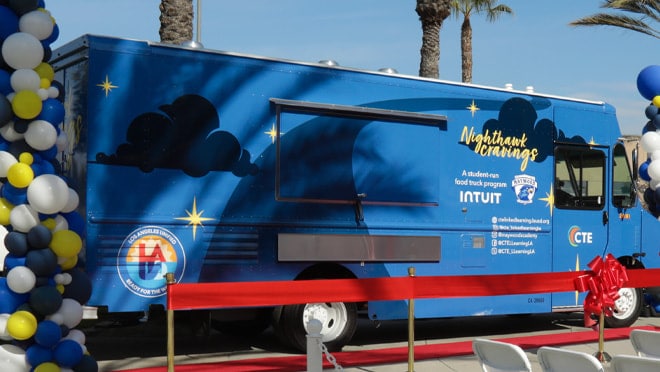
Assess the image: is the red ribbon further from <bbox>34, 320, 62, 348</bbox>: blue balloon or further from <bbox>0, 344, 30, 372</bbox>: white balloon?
<bbox>0, 344, 30, 372</bbox>: white balloon

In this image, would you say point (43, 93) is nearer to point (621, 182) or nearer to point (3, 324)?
point (3, 324)

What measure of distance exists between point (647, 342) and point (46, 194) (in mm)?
4766

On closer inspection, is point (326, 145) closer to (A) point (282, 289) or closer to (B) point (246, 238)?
(B) point (246, 238)

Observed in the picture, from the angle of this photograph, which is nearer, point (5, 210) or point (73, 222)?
point (5, 210)

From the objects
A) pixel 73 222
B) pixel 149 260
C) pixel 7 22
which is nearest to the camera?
pixel 7 22

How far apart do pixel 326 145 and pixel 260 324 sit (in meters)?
2.80

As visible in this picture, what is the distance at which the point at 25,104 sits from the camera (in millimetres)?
6676

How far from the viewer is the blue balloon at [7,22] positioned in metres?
6.73

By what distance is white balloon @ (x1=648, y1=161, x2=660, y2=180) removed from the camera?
33.9 ft

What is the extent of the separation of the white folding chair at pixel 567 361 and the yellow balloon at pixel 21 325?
3.71 meters

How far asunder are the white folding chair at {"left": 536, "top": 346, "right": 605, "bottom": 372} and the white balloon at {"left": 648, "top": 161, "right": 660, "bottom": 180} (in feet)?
16.4

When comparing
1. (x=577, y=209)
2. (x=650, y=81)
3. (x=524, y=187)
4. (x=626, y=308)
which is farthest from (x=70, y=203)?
(x=626, y=308)

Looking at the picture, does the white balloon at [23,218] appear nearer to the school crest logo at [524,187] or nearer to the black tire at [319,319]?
the black tire at [319,319]

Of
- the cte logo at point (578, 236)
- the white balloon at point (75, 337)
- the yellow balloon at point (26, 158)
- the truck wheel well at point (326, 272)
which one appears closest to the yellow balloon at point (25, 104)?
the yellow balloon at point (26, 158)
